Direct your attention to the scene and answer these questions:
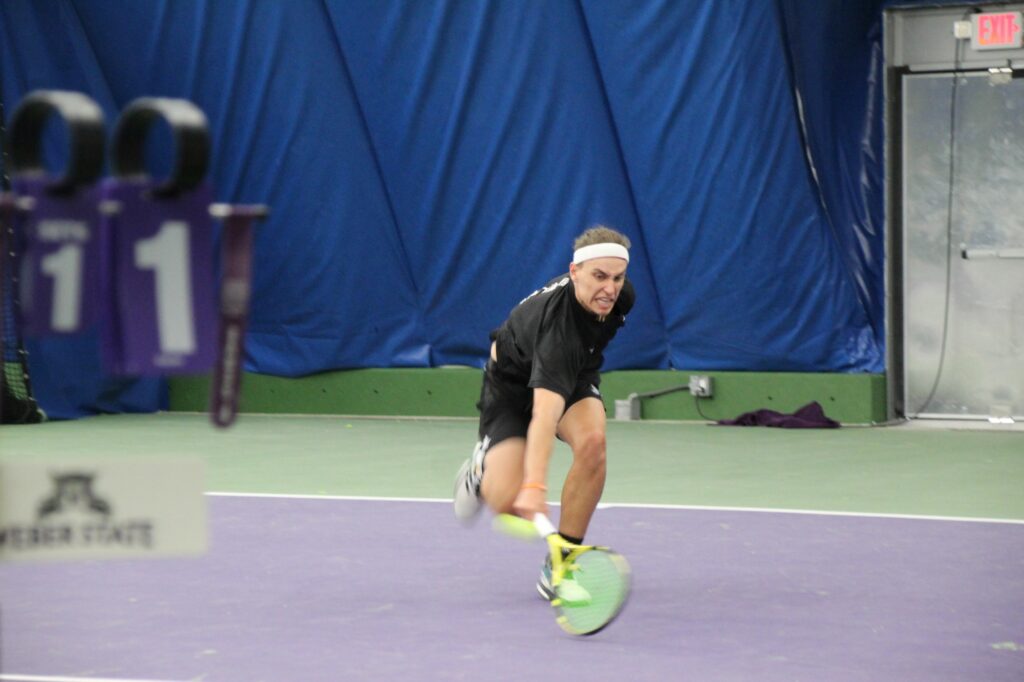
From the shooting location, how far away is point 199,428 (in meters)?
14.1

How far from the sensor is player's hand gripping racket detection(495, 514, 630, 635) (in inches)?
211

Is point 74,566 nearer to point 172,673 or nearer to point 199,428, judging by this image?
point 172,673

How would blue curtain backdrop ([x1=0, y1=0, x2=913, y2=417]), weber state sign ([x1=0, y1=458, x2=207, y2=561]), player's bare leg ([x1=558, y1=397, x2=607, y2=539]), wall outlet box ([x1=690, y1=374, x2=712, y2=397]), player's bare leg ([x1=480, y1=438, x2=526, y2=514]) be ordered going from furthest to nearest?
wall outlet box ([x1=690, y1=374, x2=712, y2=397]), blue curtain backdrop ([x1=0, y1=0, x2=913, y2=417]), player's bare leg ([x1=480, y1=438, x2=526, y2=514]), player's bare leg ([x1=558, y1=397, x2=607, y2=539]), weber state sign ([x1=0, y1=458, x2=207, y2=561])

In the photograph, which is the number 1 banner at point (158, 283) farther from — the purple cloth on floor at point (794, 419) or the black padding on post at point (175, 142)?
the purple cloth on floor at point (794, 419)

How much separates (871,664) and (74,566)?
316 cm

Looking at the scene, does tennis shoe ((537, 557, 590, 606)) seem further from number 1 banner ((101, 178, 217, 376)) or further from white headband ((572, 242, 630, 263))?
number 1 banner ((101, 178, 217, 376))

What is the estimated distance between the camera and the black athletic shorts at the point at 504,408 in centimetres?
647

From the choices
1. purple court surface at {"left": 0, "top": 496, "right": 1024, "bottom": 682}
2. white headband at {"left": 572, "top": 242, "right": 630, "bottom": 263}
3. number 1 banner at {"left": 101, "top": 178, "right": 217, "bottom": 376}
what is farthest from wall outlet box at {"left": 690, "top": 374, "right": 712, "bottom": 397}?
number 1 banner at {"left": 101, "top": 178, "right": 217, "bottom": 376}

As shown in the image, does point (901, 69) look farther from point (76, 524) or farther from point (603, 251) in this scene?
point (76, 524)

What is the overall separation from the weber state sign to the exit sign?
11937 mm

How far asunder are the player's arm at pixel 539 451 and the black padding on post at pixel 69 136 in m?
3.47

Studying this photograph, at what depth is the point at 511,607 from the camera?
19.9 feet

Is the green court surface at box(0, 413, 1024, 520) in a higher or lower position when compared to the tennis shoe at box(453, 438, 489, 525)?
lower

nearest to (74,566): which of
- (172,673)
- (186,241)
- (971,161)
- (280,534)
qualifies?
(280,534)
